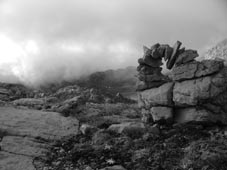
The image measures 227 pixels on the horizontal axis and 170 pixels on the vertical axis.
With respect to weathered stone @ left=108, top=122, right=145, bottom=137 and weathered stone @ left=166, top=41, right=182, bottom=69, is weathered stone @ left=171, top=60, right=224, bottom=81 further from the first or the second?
weathered stone @ left=108, top=122, right=145, bottom=137

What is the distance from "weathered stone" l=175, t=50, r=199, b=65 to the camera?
20609mm

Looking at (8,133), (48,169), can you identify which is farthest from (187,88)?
(8,133)

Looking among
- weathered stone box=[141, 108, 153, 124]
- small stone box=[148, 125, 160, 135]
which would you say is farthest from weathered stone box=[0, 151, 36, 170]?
weathered stone box=[141, 108, 153, 124]

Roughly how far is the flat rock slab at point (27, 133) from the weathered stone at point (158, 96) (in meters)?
5.50

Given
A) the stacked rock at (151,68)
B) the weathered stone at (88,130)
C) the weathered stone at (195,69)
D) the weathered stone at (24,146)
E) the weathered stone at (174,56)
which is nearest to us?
the weathered stone at (24,146)

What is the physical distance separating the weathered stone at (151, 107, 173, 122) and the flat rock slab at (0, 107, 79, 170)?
564 centimetres

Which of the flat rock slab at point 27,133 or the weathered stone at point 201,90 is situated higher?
the weathered stone at point 201,90

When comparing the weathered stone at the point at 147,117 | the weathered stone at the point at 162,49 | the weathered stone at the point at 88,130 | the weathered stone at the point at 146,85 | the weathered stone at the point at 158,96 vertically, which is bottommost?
the weathered stone at the point at 88,130

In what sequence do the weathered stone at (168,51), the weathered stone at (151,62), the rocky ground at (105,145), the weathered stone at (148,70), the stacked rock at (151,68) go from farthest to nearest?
1. the weathered stone at (148,70)
2. the weathered stone at (151,62)
3. the stacked rock at (151,68)
4. the weathered stone at (168,51)
5. the rocky ground at (105,145)

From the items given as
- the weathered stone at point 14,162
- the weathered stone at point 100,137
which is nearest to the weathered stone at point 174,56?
the weathered stone at point 100,137

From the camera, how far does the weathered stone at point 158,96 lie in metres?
20.8

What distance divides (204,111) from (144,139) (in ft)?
15.4

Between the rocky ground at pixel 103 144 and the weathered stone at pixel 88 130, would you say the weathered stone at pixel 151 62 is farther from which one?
the weathered stone at pixel 88 130

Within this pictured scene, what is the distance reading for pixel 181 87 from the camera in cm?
2044
